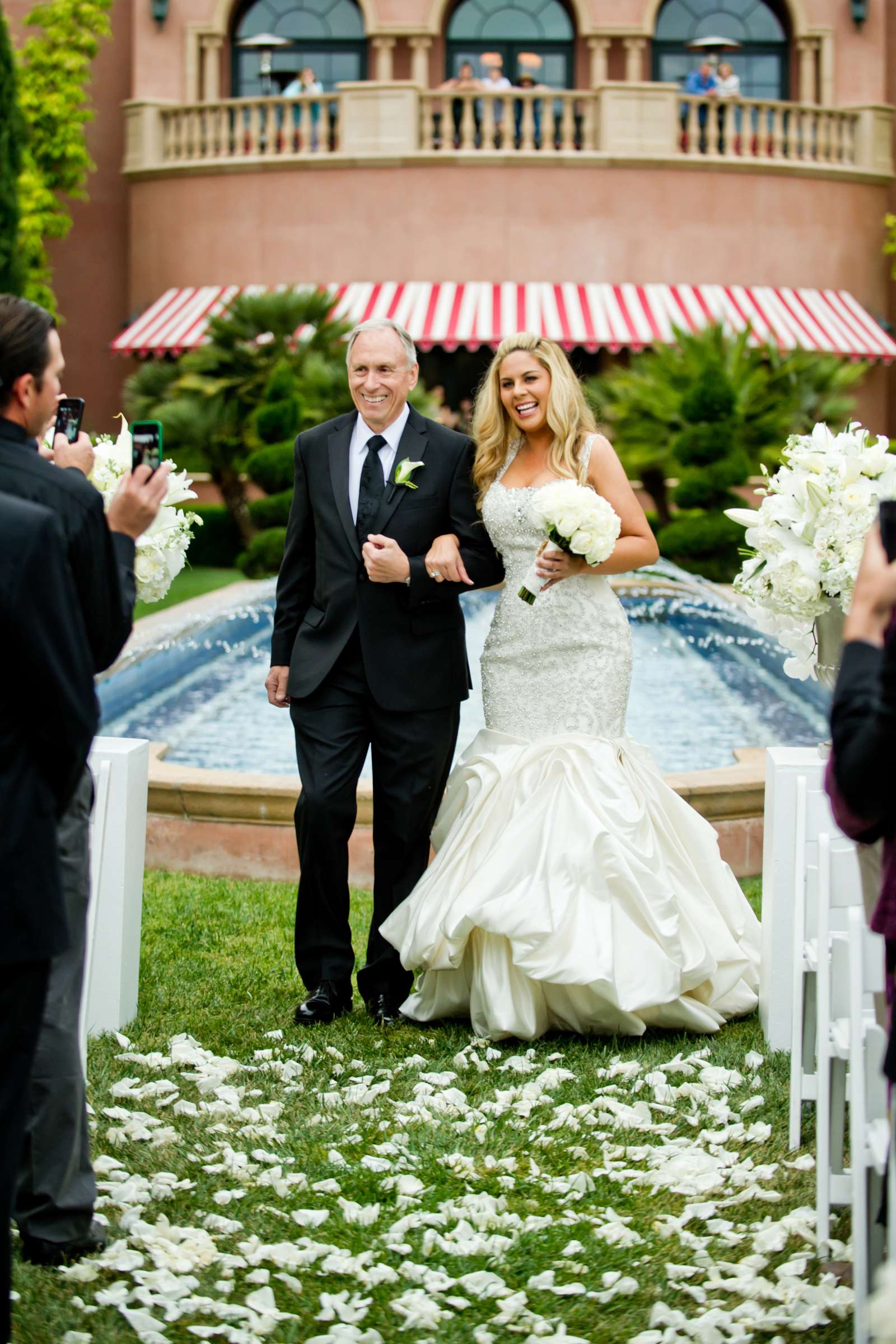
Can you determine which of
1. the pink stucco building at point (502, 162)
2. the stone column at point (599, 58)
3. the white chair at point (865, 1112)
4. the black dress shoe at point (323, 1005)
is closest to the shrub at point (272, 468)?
the pink stucco building at point (502, 162)

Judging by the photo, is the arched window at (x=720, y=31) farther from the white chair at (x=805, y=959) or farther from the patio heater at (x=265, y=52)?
the white chair at (x=805, y=959)

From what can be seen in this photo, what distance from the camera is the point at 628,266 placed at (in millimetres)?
22828

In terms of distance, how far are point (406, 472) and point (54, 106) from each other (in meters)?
20.4

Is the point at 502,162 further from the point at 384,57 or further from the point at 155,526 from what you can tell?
the point at 155,526

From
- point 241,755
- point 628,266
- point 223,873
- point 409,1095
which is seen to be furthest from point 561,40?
point 409,1095

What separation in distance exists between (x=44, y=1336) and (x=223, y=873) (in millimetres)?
3947

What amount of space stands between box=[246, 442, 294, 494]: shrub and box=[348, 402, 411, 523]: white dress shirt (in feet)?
42.1

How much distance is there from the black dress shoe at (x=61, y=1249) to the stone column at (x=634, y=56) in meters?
22.8

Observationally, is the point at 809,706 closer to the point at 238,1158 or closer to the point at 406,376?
the point at 406,376

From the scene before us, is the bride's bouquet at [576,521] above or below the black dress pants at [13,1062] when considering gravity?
above

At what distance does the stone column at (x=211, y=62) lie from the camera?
2386 centimetres

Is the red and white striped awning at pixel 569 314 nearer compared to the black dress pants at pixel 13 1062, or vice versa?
the black dress pants at pixel 13 1062

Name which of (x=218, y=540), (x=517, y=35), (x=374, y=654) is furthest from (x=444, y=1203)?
(x=517, y=35)

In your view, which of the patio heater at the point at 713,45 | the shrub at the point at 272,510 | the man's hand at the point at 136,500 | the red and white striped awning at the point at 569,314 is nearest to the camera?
the man's hand at the point at 136,500
